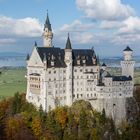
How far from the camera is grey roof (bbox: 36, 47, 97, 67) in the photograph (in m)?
79.2

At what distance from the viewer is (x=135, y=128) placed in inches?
3265

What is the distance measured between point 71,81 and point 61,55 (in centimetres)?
553

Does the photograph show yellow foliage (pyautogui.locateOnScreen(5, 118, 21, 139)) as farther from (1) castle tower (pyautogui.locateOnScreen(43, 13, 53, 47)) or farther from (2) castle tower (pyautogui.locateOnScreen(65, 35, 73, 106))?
(1) castle tower (pyautogui.locateOnScreen(43, 13, 53, 47))

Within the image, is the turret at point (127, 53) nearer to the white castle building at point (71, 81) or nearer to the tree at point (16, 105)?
the white castle building at point (71, 81)

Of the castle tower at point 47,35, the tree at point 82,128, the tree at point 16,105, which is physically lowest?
the tree at point 82,128

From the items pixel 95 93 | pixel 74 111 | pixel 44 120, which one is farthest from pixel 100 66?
pixel 44 120

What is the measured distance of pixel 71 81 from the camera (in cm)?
8081

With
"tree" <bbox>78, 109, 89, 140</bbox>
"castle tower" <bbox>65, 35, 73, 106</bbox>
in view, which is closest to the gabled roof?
"castle tower" <bbox>65, 35, 73, 106</bbox>

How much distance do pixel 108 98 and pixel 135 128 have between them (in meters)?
8.17

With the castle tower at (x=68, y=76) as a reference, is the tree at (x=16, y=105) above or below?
below

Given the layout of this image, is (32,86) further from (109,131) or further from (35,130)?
(109,131)

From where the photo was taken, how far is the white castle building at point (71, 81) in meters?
78.8

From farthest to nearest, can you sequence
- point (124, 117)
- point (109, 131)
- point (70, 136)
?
point (124, 117) → point (109, 131) → point (70, 136)

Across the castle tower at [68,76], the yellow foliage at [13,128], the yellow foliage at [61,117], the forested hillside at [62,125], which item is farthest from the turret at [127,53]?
the yellow foliage at [13,128]
